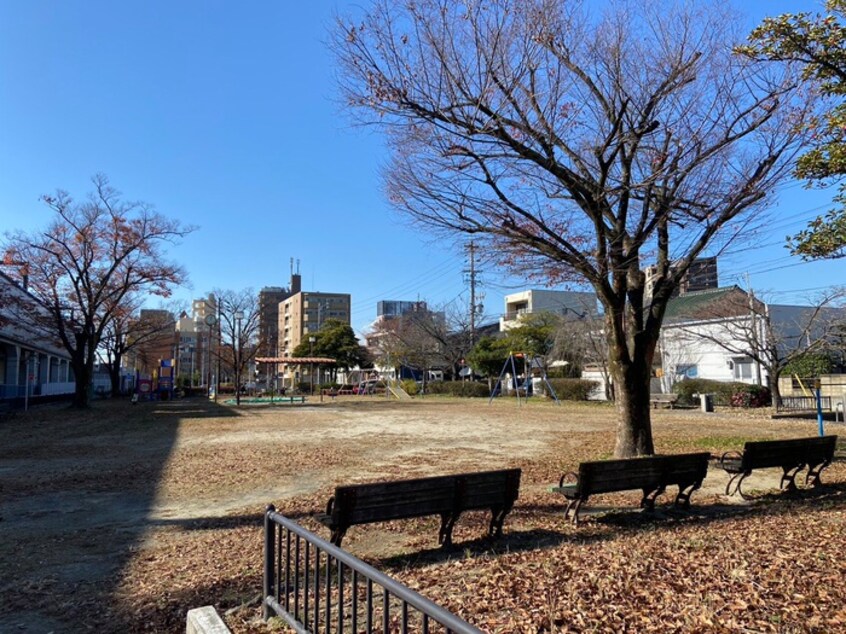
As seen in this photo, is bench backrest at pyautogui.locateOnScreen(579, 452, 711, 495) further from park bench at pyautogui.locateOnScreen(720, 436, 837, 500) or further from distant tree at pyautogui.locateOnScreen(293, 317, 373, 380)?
distant tree at pyautogui.locateOnScreen(293, 317, 373, 380)

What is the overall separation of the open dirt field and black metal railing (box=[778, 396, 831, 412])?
1655cm

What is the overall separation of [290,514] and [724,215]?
7.54 m

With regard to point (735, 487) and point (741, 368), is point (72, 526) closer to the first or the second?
point (735, 487)

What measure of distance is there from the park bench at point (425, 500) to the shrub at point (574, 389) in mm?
28530

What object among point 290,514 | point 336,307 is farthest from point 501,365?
point 336,307

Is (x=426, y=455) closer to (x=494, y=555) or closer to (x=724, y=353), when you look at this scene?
(x=494, y=555)

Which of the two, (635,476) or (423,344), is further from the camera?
→ (423,344)

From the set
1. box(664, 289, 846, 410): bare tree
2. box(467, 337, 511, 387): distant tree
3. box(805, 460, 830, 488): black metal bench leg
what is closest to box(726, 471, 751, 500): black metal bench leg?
box(805, 460, 830, 488): black metal bench leg

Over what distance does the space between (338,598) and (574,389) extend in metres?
31.4

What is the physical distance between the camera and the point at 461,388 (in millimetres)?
42250

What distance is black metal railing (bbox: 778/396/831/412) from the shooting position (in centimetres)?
2470

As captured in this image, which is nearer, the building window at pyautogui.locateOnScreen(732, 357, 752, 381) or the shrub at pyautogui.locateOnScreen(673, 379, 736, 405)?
the shrub at pyautogui.locateOnScreen(673, 379, 736, 405)

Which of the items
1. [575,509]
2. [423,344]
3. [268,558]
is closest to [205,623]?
[268,558]

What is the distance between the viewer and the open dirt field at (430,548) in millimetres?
3562
